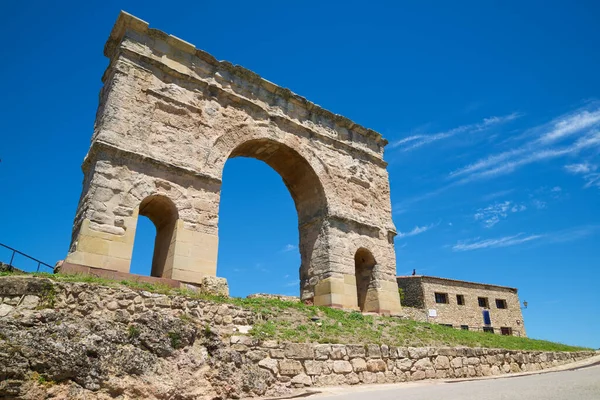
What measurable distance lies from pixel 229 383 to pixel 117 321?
1900 millimetres

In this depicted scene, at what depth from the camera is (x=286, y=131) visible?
1320 cm

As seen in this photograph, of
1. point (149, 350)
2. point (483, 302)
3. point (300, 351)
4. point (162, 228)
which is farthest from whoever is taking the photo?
point (483, 302)

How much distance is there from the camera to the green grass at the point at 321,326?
7105 millimetres

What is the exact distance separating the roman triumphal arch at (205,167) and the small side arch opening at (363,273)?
0.11 ft

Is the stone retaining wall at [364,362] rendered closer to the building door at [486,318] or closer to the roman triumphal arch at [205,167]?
the roman triumphal arch at [205,167]

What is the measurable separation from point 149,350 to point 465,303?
2616 centimetres

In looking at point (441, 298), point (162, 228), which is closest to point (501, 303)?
point (441, 298)

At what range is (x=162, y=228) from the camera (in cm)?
1071

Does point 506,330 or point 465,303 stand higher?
point 465,303

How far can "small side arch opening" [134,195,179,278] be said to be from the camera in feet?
32.2

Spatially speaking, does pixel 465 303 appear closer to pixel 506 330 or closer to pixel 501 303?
pixel 501 303

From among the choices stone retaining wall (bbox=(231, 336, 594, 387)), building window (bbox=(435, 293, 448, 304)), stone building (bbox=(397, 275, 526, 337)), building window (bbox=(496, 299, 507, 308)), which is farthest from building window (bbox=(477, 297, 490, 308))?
stone retaining wall (bbox=(231, 336, 594, 387))

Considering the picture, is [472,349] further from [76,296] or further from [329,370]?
[76,296]

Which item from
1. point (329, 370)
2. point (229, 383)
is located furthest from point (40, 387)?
point (329, 370)
